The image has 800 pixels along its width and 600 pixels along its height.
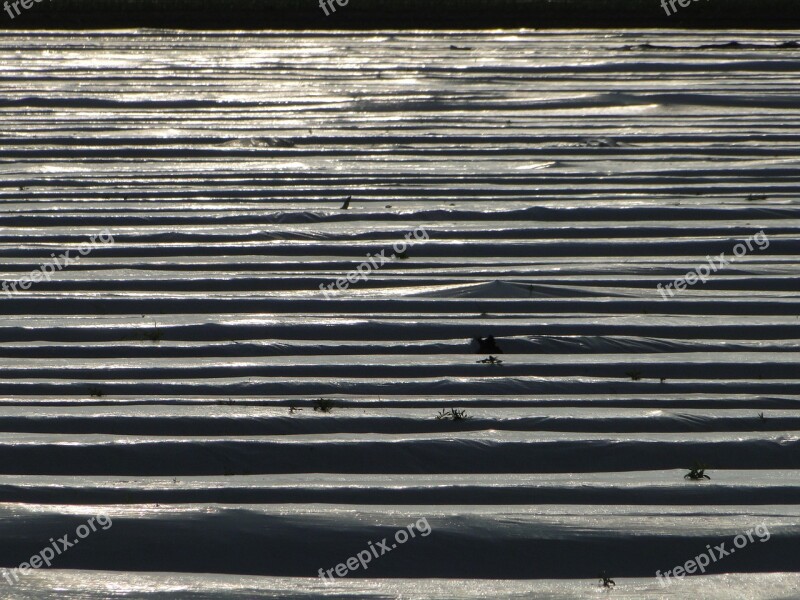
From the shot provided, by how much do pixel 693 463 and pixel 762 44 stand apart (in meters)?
7.60

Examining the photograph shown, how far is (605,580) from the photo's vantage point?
242cm

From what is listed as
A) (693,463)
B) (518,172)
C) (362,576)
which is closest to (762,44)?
(518,172)

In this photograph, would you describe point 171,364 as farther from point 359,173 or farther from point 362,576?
point 359,173

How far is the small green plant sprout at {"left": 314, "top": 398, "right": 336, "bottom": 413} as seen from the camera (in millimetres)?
3109

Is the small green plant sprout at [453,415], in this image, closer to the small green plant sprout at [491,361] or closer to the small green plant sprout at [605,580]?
the small green plant sprout at [491,361]

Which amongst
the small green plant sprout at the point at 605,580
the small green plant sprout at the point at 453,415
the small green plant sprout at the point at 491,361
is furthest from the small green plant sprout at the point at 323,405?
the small green plant sprout at the point at 605,580

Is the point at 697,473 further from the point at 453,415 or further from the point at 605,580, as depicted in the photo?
the point at 453,415

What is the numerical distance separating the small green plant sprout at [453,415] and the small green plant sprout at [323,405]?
0.34m

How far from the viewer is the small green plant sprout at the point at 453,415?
3.06 meters

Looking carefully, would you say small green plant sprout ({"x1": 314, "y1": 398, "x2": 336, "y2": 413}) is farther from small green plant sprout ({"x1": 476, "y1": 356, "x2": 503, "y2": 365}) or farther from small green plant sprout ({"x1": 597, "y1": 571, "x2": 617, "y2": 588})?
small green plant sprout ({"x1": 597, "y1": 571, "x2": 617, "y2": 588})

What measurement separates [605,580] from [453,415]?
2.64 feet

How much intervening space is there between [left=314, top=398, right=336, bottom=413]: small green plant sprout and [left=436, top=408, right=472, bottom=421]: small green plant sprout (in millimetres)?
343

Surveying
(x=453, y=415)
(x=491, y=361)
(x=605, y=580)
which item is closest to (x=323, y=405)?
(x=453, y=415)

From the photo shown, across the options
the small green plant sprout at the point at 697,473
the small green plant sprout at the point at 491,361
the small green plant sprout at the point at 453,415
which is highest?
the small green plant sprout at the point at 491,361
